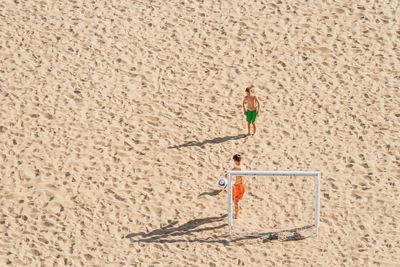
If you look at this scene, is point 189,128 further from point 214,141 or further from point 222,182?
point 222,182

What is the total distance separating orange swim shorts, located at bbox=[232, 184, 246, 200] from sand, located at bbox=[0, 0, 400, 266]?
22.4 inches

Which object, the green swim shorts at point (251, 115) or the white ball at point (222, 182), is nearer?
the white ball at point (222, 182)

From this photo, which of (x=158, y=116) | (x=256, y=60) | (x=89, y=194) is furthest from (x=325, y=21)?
(x=89, y=194)

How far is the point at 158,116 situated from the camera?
19.4 metres

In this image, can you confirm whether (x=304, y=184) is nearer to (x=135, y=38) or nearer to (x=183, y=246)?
(x=183, y=246)

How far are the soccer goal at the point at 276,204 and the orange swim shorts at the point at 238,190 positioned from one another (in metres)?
0.11

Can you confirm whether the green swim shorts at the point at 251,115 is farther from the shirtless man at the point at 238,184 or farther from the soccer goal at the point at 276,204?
the shirtless man at the point at 238,184

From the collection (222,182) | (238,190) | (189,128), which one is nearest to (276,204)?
(238,190)

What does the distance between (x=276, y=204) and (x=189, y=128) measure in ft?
10.1

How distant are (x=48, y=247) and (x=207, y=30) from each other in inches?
315

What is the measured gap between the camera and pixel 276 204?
1717 centimetres

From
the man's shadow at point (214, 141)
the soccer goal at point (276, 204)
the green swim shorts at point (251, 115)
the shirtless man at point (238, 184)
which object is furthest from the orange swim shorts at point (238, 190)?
the green swim shorts at point (251, 115)

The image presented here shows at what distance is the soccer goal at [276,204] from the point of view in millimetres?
16500

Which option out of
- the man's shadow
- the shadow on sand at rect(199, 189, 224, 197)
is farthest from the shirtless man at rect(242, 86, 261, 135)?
the shadow on sand at rect(199, 189, 224, 197)
